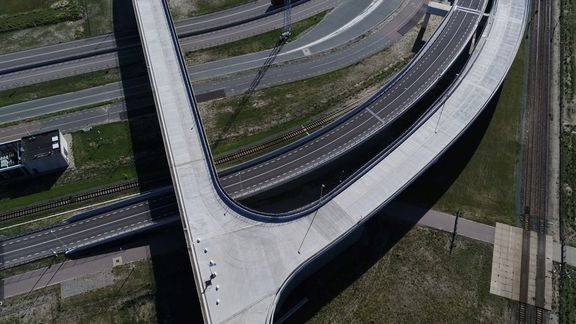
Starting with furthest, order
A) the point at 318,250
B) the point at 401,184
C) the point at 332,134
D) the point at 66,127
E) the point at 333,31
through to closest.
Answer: the point at 333,31 → the point at 66,127 → the point at 332,134 → the point at 401,184 → the point at 318,250

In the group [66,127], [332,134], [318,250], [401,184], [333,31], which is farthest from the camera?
[333,31]

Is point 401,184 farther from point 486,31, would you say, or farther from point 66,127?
point 66,127

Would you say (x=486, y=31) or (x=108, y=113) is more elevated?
A: (x=486, y=31)

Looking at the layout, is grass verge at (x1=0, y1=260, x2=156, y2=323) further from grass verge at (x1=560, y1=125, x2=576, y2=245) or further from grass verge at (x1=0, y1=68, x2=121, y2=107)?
grass verge at (x1=560, y1=125, x2=576, y2=245)

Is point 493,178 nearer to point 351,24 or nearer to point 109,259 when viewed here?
point 351,24

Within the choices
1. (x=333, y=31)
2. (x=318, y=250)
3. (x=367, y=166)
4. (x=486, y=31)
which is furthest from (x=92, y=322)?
(x=486, y=31)

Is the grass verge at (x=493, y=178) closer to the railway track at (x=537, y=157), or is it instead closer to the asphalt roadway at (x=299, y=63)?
the railway track at (x=537, y=157)

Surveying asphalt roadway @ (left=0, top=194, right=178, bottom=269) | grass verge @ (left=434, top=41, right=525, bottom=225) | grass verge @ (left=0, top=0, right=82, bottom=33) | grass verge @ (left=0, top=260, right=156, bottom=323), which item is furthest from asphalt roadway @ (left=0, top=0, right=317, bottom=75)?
grass verge @ (left=434, top=41, right=525, bottom=225)

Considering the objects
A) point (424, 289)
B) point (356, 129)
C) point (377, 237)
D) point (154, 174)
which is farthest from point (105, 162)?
point (424, 289)
